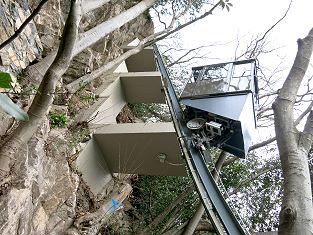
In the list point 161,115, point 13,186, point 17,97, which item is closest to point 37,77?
point 17,97

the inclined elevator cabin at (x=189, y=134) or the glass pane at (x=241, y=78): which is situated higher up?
the glass pane at (x=241, y=78)

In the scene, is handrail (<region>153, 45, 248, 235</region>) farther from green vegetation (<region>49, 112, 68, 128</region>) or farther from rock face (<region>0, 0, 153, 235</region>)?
green vegetation (<region>49, 112, 68, 128</region>)

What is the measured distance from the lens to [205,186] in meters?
6.80

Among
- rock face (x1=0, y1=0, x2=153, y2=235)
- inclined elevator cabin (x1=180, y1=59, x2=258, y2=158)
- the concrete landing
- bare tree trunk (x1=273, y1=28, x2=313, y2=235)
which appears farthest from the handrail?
bare tree trunk (x1=273, y1=28, x2=313, y2=235)

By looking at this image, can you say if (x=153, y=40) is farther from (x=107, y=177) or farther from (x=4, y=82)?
(x=4, y=82)

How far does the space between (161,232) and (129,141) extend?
2.59 metres

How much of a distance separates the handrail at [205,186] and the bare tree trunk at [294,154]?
12.2 feet

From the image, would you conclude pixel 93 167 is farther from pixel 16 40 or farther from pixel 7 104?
pixel 7 104

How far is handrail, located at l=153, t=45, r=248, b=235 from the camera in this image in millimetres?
5816

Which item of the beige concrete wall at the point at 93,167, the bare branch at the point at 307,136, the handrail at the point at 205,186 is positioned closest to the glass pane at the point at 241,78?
the handrail at the point at 205,186

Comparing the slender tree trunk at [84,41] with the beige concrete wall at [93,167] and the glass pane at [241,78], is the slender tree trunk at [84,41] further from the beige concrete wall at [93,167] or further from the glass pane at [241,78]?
the glass pane at [241,78]


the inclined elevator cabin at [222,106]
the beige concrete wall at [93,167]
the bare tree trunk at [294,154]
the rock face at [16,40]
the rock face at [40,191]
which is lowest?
the beige concrete wall at [93,167]

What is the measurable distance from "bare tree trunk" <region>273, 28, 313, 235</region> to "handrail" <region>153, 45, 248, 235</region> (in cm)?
372

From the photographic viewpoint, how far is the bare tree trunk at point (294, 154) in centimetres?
177
